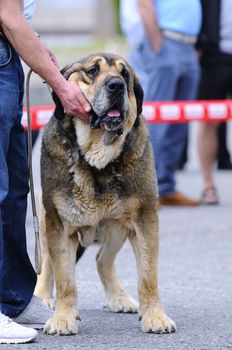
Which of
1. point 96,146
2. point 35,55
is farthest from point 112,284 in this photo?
point 35,55

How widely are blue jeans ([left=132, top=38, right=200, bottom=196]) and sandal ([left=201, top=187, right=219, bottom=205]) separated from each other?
1.06 ft

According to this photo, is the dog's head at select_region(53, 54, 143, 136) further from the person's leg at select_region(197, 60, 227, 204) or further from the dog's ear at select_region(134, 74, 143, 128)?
the person's leg at select_region(197, 60, 227, 204)

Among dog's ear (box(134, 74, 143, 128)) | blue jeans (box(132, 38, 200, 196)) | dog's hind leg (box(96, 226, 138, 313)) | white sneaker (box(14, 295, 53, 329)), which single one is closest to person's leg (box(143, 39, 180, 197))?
blue jeans (box(132, 38, 200, 196))

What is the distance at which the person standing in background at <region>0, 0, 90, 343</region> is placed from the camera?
505cm

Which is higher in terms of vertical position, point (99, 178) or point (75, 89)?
point (75, 89)

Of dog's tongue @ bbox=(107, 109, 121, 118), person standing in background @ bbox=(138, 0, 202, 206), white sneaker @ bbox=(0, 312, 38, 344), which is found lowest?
white sneaker @ bbox=(0, 312, 38, 344)

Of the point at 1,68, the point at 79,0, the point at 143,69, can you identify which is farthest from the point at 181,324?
the point at 79,0

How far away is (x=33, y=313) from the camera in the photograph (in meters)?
5.52

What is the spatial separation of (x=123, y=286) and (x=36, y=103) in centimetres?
1187

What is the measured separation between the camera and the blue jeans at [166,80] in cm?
955

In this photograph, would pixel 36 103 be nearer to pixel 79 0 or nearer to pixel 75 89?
pixel 75 89

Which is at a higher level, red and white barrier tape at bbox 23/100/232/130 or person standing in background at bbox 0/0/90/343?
person standing in background at bbox 0/0/90/343

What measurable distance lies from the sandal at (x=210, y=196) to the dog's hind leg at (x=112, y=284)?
Result: 3.97 meters

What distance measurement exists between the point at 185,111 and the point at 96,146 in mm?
4208
